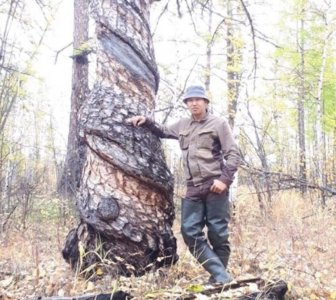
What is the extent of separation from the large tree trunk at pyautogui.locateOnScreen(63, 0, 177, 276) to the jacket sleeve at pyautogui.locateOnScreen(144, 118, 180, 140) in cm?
7

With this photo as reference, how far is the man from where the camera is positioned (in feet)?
13.4

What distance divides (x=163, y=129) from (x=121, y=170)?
2.18 feet

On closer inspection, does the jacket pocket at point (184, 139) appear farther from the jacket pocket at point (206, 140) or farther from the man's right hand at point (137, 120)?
the man's right hand at point (137, 120)

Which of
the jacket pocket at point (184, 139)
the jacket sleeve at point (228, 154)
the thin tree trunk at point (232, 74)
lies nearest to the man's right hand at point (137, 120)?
the jacket pocket at point (184, 139)

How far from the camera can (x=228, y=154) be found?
161 inches

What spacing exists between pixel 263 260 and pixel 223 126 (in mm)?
1631

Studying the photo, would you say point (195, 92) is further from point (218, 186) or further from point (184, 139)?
point (218, 186)

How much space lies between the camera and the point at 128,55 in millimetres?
4246

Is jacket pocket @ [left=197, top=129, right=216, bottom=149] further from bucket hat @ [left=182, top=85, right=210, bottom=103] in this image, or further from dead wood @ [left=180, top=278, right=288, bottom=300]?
dead wood @ [left=180, top=278, right=288, bottom=300]

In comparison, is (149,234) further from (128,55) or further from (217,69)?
(217,69)

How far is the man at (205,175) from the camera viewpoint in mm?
4074


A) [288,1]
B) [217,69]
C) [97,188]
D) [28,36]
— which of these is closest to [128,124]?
[97,188]

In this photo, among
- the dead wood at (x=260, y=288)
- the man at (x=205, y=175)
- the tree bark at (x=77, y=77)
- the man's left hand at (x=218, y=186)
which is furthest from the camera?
the tree bark at (x=77, y=77)

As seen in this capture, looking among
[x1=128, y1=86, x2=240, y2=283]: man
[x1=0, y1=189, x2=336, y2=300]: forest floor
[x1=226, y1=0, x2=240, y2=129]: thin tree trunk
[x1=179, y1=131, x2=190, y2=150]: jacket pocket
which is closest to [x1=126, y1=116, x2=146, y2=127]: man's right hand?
[x1=128, y1=86, x2=240, y2=283]: man
